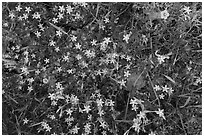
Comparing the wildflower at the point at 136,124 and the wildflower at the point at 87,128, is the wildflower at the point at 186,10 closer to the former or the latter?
the wildflower at the point at 136,124

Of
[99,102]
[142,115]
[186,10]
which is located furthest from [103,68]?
[186,10]

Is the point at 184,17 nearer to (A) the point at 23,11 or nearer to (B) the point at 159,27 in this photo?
(B) the point at 159,27

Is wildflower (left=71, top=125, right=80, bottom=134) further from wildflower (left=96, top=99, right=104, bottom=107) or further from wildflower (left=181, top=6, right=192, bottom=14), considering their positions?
wildflower (left=181, top=6, right=192, bottom=14)

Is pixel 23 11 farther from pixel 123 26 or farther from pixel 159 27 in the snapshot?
pixel 159 27

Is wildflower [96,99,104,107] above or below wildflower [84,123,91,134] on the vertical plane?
above

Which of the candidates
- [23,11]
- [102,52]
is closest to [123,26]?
[102,52]

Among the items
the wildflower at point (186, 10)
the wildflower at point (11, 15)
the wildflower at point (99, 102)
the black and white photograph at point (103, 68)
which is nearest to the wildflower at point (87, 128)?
the black and white photograph at point (103, 68)

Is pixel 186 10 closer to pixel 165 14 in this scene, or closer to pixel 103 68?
pixel 165 14

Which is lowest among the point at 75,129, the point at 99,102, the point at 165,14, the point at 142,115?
the point at 75,129

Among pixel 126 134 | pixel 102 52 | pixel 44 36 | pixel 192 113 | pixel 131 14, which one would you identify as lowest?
pixel 126 134

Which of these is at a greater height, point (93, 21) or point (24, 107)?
point (93, 21)

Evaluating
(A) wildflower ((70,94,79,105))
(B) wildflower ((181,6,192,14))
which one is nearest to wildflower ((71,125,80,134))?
(A) wildflower ((70,94,79,105))
